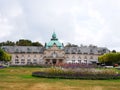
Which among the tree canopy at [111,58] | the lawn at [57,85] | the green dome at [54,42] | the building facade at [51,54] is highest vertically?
the green dome at [54,42]

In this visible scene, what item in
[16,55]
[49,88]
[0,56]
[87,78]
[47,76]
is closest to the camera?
[49,88]

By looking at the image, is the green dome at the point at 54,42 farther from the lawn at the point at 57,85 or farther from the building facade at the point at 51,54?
the lawn at the point at 57,85

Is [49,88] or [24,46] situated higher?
[24,46]

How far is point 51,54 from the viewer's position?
137625mm

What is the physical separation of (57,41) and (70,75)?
332ft

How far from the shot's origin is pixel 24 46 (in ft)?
451

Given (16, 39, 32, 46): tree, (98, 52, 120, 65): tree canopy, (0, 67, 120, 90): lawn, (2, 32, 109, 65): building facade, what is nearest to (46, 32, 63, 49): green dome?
(2, 32, 109, 65): building facade

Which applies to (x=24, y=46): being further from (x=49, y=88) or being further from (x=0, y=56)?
(x=49, y=88)

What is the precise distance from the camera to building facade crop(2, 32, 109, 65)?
136625mm

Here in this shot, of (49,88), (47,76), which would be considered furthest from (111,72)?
(49,88)

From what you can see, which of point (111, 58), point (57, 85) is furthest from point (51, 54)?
point (57, 85)

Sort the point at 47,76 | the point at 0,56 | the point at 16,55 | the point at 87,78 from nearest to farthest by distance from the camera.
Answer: the point at 87,78
the point at 47,76
the point at 0,56
the point at 16,55

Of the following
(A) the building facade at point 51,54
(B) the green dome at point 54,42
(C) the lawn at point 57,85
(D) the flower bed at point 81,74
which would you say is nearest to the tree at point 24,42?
(A) the building facade at point 51,54

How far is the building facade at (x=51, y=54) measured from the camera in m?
137
